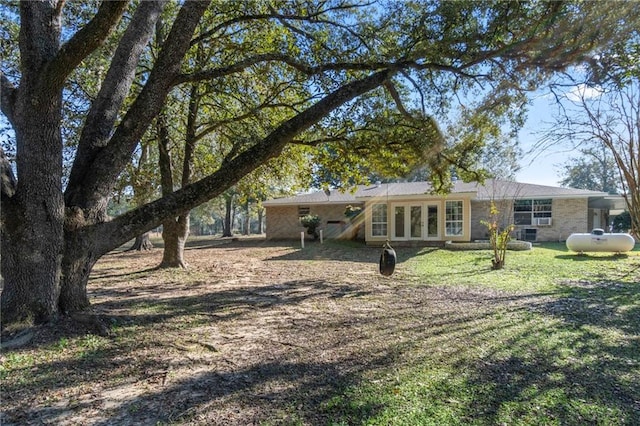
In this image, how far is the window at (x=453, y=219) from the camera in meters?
16.9

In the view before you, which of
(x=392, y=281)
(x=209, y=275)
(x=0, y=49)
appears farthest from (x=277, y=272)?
(x=0, y=49)

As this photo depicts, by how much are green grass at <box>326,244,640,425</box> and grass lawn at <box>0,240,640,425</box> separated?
0.6 inches

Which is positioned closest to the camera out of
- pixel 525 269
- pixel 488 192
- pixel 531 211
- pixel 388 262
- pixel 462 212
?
pixel 388 262

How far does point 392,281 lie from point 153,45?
7.65m

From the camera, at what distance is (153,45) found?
850cm

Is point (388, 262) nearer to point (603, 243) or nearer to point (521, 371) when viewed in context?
point (521, 371)

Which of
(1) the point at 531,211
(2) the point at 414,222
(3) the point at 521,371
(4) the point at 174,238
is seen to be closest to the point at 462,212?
(2) the point at 414,222

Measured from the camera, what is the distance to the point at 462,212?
16719 millimetres

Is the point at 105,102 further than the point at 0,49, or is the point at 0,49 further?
the point at 0,49

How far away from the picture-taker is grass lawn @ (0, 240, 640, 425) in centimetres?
271

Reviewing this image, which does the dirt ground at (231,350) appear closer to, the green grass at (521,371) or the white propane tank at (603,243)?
the green grass at (521,371)

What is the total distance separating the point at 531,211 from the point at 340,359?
18.5 m

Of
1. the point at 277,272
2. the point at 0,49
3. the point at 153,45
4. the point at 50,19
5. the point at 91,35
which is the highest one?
the point at 153,45

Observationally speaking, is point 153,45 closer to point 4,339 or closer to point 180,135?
point 180,135
